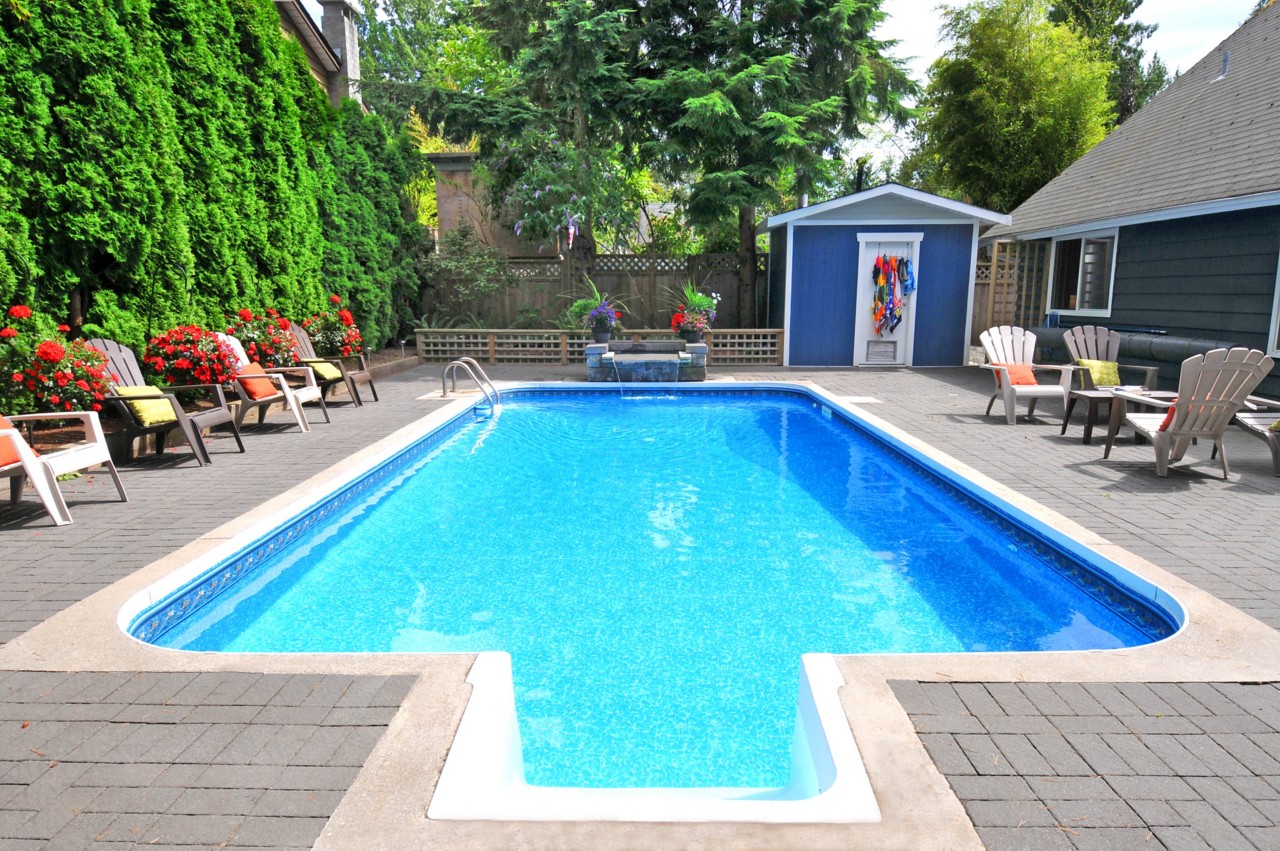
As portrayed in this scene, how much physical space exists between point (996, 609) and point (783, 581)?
3.64 feet

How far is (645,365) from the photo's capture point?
444 inches

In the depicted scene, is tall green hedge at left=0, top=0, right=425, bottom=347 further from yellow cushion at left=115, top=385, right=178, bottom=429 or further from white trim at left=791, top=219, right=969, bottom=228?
white trim at left=791, top=219, right=969, bottom=228

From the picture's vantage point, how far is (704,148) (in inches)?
530

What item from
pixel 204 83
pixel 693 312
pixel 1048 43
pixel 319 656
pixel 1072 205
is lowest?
pixel 319 656

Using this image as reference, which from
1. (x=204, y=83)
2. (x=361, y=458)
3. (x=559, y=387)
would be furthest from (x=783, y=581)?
(x=204, y=83)

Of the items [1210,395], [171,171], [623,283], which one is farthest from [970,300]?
[171,171]

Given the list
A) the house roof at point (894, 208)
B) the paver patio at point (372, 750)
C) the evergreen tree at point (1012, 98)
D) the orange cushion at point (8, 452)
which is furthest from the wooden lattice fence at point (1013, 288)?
the orange cushion at point (8, 452)

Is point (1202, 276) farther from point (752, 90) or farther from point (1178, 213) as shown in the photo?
point (752, 90)

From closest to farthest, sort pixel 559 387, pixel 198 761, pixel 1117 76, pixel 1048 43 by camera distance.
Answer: pixel 198 761
pixel 559 387
pixel 1048 43
pixel 1117 76

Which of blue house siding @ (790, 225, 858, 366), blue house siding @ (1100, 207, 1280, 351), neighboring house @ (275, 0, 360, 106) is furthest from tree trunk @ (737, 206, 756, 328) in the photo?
neighboring house @ (275, 0, 360, 106)

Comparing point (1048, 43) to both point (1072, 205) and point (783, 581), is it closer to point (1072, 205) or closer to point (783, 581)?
point (1072, 205)

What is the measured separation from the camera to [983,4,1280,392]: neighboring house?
7.67 metres

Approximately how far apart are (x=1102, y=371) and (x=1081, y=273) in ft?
14.3

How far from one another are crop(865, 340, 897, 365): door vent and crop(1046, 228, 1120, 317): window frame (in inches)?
94.4
